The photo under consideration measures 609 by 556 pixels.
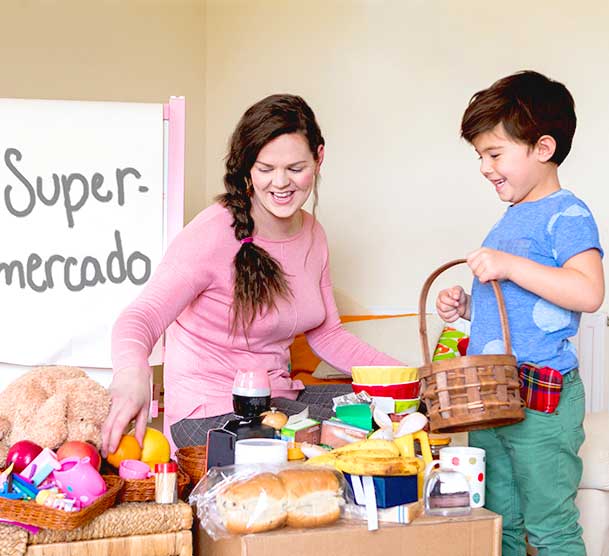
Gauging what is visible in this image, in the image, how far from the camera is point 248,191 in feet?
6.12

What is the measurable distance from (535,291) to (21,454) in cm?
78

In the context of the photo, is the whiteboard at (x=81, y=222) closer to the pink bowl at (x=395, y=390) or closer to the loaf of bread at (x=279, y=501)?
the pink bowl at (x=395, y=390)

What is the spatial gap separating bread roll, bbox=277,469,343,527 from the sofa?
72 cm

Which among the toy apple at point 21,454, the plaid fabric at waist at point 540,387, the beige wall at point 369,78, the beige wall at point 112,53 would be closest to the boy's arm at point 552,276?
the plaid fabric at waist at point 540,387

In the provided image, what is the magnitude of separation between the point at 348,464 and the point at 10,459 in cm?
45

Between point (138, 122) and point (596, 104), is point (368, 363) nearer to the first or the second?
point (138, 122)

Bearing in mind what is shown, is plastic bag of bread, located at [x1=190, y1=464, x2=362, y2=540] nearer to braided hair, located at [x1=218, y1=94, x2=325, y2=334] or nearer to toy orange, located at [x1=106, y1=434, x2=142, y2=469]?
toy orange, located at [x1=106, y1=434, x2=142, y2=469]

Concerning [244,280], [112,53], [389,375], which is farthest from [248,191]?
[112,53]

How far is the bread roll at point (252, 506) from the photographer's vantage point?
3.66 ft

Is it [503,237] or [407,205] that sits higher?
[407,205]

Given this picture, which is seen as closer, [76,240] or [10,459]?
[10,459]

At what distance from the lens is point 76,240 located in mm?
2230

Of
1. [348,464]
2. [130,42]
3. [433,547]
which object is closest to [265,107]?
[348,464]

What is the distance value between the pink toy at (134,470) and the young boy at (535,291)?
0.57 m
